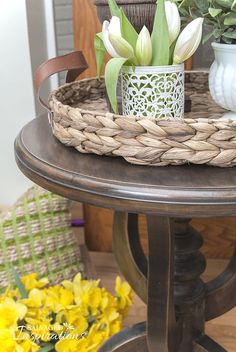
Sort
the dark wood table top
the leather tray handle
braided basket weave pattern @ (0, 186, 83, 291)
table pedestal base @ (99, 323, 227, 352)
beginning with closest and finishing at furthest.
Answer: the dark wood table top → the leather tray handle → table pedestal base @ (99, 323, 227, 352) → braided basket weave pattern @ (0, 186, 83, 291)

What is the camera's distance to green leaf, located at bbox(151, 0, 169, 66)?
64cm

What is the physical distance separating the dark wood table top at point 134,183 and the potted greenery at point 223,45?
0.52 feet

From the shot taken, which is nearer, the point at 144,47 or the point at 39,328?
the point at 144,47

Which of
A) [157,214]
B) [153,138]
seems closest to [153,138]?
[153,138]

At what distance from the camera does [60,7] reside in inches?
60.1

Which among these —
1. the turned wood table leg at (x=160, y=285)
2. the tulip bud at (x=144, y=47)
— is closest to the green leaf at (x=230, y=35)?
the tulip bud at (x=144, y=47)

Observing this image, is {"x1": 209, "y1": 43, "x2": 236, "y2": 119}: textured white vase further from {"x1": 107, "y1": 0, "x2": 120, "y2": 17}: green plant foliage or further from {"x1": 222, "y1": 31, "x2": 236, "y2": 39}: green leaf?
{"x1": 107, "y1": 0, "x2": 120, "y2": 17}: green plant foliage

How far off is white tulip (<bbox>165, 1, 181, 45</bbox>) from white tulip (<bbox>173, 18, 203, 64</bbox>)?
12mm

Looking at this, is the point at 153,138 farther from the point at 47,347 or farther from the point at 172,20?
the point at 47,347

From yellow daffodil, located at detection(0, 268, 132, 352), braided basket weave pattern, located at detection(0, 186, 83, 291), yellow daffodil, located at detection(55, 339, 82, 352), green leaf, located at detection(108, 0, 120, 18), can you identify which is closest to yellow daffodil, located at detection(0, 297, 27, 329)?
yellow daffodil, located at detection(0, 268, 132, 352)

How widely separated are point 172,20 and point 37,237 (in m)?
0.85

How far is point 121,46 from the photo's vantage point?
0.64 m

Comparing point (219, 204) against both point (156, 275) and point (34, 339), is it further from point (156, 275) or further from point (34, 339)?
point (34, 339)

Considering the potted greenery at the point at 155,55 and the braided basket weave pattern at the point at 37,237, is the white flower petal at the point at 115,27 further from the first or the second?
the braided basket weave pattern at the point at 37,237
